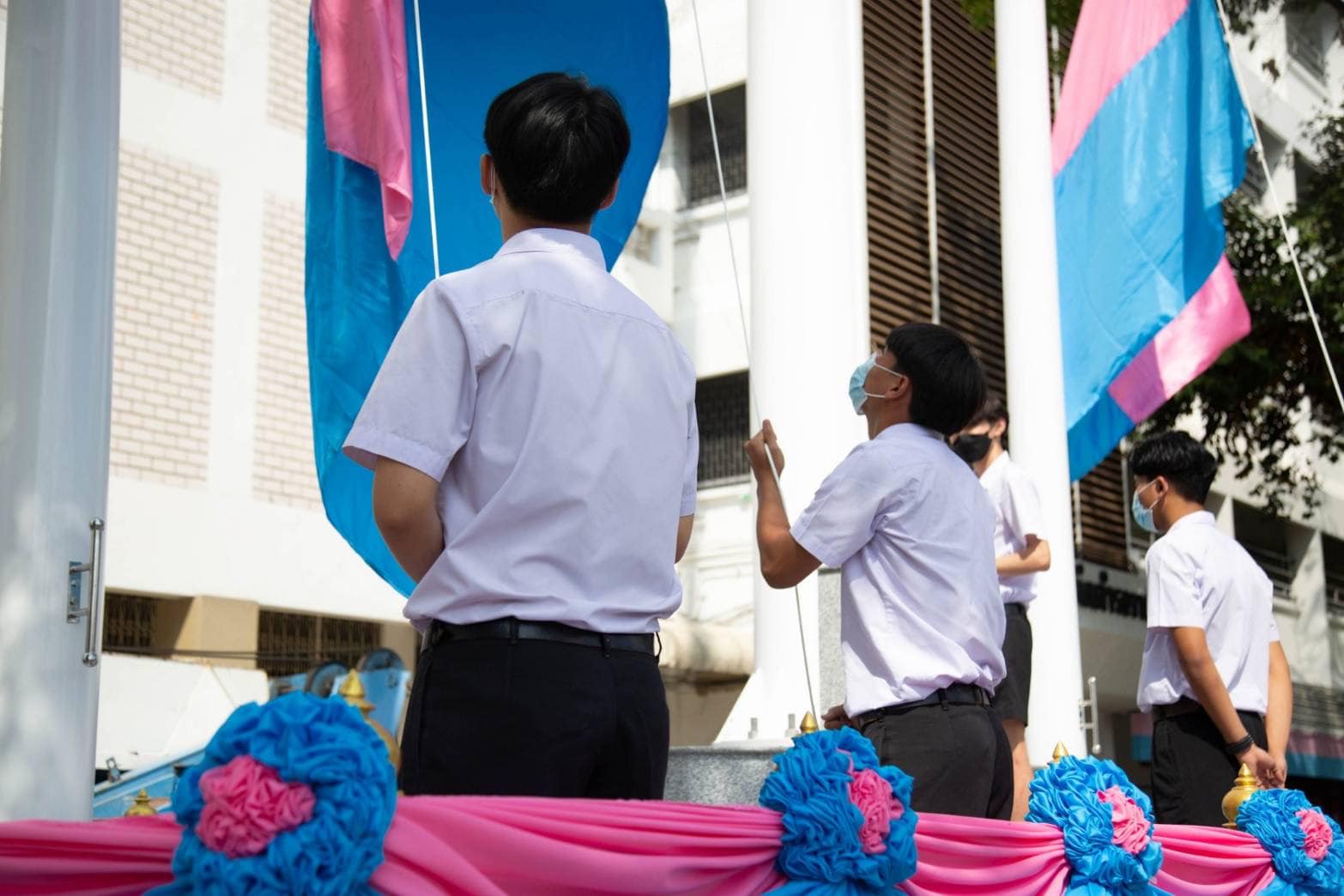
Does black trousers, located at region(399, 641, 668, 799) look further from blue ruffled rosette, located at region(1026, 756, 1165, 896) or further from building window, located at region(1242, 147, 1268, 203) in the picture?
building window, located at region(1242, 147, 1268, 203)

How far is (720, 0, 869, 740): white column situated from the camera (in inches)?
243

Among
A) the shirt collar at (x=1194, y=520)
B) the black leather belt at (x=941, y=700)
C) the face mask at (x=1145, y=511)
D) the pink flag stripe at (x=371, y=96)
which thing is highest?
the pink flag stripe at (x=371, y=96)

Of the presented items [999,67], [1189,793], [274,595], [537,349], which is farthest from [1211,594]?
[274,595]

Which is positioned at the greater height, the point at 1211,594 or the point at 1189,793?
the point at 1211,594

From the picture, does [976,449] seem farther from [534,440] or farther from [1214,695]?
[534,440]

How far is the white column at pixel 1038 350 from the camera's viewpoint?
27.5 ft

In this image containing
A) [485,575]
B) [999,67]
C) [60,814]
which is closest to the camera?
[485,575]

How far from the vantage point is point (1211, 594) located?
15.0 feet

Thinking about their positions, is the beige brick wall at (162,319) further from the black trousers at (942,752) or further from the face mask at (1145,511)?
the black trousers at (942,752)

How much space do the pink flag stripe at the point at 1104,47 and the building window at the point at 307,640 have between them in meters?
6.72

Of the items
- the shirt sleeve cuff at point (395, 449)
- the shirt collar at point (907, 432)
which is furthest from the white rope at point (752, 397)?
the shirt sleeve cuff at point (395, 449)

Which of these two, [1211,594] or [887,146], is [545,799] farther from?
[887,146]

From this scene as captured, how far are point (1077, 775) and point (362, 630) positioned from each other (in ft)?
34.6

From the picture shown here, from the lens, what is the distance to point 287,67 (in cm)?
1283
